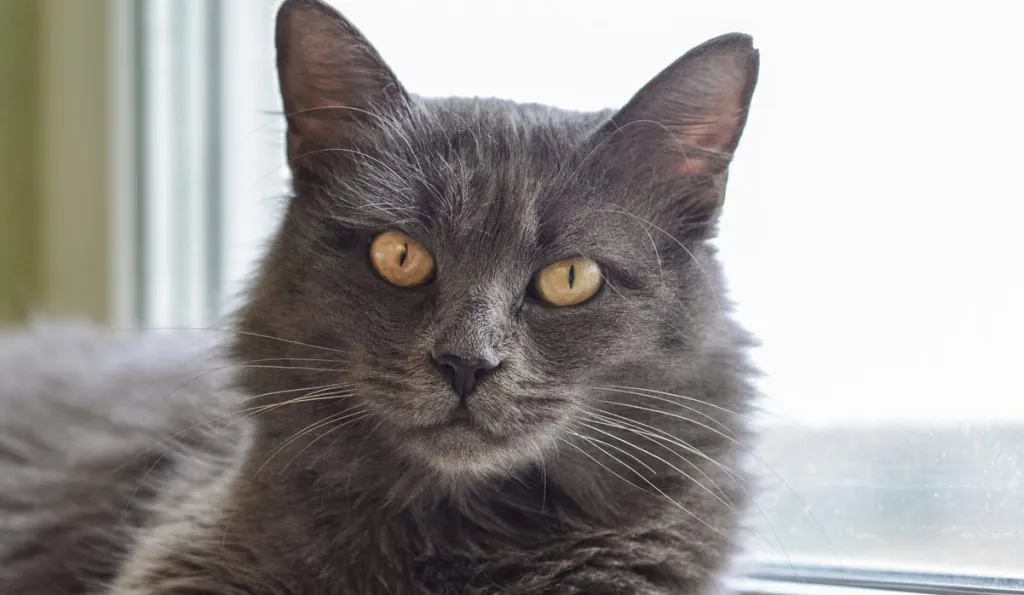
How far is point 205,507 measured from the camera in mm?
1317

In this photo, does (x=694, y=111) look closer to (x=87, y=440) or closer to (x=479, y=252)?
(x=479, y=252)

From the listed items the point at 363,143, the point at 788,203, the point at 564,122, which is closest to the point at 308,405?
the point at 363,143

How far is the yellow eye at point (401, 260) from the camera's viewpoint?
1.13 metres

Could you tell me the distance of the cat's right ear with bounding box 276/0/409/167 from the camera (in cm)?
120

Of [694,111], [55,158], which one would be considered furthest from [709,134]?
[55,158]

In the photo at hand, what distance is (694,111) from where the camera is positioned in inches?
46.6

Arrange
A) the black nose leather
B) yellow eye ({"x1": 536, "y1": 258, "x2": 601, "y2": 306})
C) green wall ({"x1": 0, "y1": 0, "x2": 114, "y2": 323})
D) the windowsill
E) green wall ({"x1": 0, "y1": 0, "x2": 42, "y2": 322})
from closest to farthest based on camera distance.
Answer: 1. the black nose leather
2. yellow eye ({"x1": 536, "y1": 258, "x2": 601, "y2": 306})
3. the windowsill
4. green wall ({"x1": 0, "y1": 0, "x2": 114, "y2": 323})
5. green wall ({"x1": 0, "y1": 0, "x2": 42, "y2": 322})

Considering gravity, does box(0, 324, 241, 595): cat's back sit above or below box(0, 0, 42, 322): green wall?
below

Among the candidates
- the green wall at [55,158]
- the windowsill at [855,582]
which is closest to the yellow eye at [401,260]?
the windowsill at [855,582]

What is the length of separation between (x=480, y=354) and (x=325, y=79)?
476mm

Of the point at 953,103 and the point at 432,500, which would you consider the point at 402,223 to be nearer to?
the point at 432,500

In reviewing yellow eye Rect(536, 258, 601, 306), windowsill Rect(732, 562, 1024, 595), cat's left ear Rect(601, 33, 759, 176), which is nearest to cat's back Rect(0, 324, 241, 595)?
yellow eye Rect(536, 258, 601, 306)

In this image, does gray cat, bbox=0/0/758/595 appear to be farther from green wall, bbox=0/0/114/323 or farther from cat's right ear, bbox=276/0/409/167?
green wall, bbox=0/0/114/323

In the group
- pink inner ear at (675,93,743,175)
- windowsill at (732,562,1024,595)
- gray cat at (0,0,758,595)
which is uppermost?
pink inner ear at (675,93,743,175)
